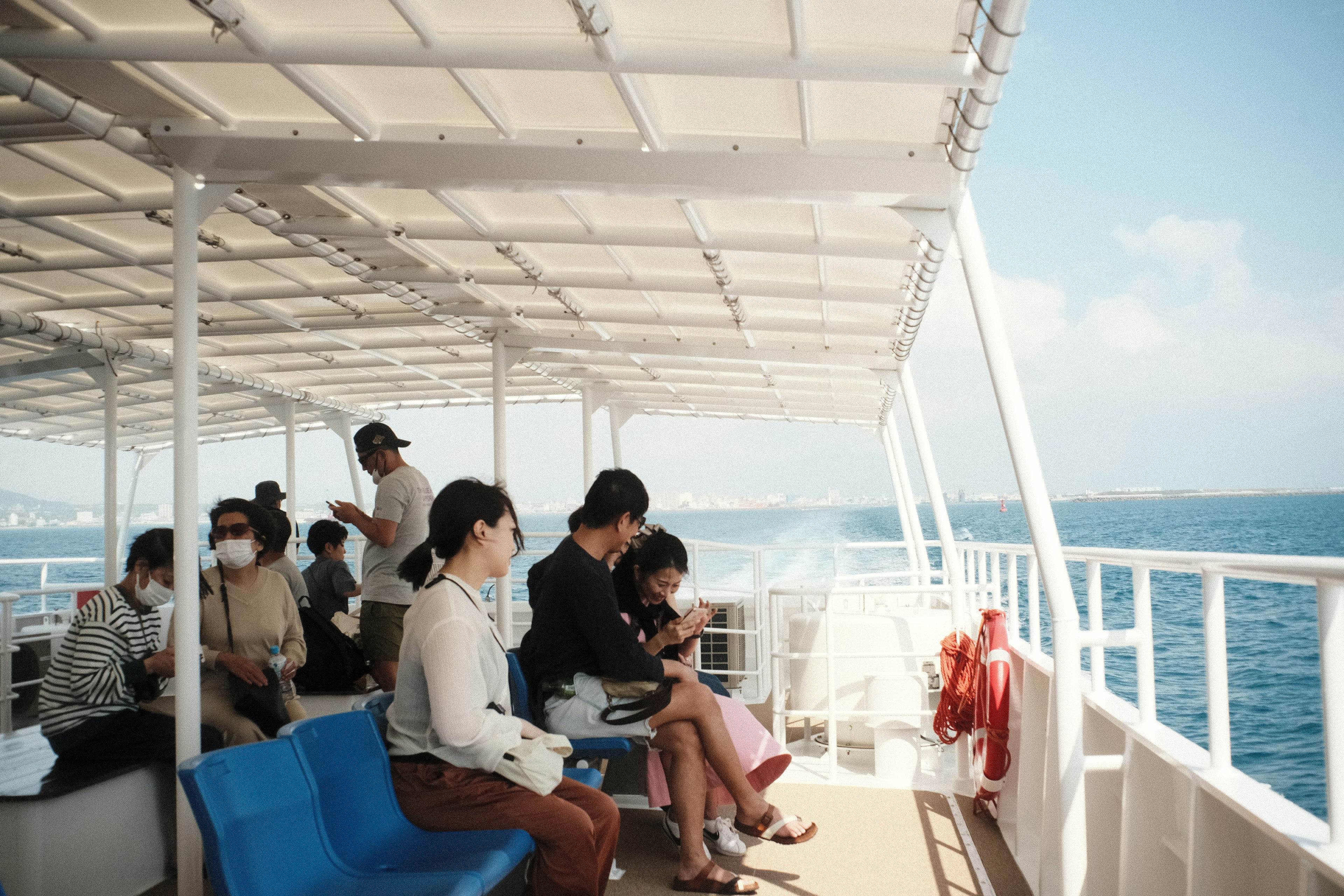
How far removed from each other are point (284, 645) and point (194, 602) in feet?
1.91

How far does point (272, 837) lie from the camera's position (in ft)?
6.72

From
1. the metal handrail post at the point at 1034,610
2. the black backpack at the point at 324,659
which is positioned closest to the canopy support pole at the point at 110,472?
the black backpack at the point at 324,659

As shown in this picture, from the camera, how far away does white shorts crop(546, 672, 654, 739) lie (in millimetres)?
3320

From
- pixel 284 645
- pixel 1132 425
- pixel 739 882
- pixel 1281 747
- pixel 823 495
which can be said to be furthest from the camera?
pixel 823 495

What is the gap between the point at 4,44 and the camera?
3016 millimetres

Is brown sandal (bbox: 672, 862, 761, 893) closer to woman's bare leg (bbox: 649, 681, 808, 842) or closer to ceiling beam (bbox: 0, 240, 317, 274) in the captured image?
woman's bare leg (bbox: 649, 681, 808, 842)

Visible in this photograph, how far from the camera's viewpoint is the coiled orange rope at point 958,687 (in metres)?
4.63

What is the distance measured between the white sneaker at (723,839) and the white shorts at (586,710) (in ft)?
2.64

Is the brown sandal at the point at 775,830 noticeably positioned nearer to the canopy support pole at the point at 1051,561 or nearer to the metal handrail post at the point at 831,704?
the canopy support pole at the point at 1051,561

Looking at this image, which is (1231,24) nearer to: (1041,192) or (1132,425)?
(1041,192)

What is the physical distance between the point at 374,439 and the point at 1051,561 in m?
3.23

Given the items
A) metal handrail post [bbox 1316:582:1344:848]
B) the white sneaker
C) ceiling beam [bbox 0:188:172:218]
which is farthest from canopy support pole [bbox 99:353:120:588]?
metal handrail post [bbox 1316:582:1344:848]

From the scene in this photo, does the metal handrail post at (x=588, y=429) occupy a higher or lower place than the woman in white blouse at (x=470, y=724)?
higher

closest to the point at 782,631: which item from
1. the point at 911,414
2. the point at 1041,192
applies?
the point at 911,414
